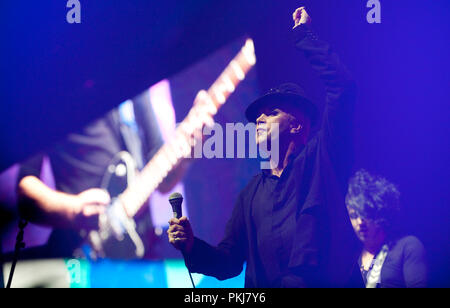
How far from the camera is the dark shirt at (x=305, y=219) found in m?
2.87

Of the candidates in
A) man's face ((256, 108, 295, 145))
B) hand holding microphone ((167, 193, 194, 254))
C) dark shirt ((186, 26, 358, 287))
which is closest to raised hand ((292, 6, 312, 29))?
dark shirt ((186, 26, 358, 287))

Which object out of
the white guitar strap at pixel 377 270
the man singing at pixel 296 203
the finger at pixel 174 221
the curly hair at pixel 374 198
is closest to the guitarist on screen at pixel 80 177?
the finger at pixel 174 221

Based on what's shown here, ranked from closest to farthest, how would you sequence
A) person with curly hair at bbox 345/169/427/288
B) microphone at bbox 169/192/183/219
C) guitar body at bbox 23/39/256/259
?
microphone at bbox 169/192/183/219
person with curly hair at bbox 345/169/427/288
guitar body at bbox 23/39/256/259

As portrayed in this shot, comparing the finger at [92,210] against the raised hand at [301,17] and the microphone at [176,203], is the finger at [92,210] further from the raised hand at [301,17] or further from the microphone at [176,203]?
the raised hand at [301,17]

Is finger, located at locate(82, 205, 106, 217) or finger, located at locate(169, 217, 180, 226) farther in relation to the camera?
finger, located at locate(82, 205, 106, 217)

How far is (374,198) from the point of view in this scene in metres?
2.95

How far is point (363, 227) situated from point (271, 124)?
2.77 feet

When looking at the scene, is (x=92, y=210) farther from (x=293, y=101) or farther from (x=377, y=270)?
(x=377, y=270)

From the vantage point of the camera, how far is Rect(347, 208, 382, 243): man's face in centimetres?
290

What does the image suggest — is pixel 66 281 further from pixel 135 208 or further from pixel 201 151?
pixel 201 151

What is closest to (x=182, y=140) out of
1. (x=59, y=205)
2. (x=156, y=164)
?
(x=156, y=164)

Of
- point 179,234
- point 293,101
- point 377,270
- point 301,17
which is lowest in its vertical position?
point 377,270

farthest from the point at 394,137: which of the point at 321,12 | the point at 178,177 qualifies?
the point at 178,177

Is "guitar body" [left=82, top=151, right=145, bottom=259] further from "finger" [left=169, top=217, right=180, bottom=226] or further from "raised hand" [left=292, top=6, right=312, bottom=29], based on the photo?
"raised hand" [left=292, top=6, right=312, bottom=29]
